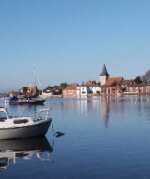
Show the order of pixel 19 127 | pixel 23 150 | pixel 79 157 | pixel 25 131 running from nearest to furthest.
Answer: pixel 79 157
pixel 23 150
pixel 19 127
pixel 25 131

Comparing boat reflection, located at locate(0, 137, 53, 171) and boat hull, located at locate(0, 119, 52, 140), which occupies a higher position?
boat hull, located at locate(0, 119, 52, 140)

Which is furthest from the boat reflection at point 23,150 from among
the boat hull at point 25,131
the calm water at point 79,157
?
the boat hull at point 25,131

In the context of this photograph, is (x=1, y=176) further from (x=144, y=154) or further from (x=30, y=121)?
(x=30, y=121)

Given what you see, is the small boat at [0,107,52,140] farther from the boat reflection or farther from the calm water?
the calm water

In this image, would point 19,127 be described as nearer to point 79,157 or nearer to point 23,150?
point 23,150

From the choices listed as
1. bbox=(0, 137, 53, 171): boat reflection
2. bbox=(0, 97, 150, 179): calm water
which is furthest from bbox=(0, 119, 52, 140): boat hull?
bbox=(0, 97, 150, 179): calm water

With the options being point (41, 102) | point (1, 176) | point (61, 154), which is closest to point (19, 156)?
point (61, 154)

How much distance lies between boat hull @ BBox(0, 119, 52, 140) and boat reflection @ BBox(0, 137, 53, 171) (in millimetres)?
458

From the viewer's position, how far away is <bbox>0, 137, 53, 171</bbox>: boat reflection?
28.2m

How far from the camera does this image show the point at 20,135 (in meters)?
36.8

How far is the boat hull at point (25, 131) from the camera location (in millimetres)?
36156

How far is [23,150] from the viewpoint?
31.9 m

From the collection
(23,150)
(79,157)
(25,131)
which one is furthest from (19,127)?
(79,157)

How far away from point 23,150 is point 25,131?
495 centimetres
